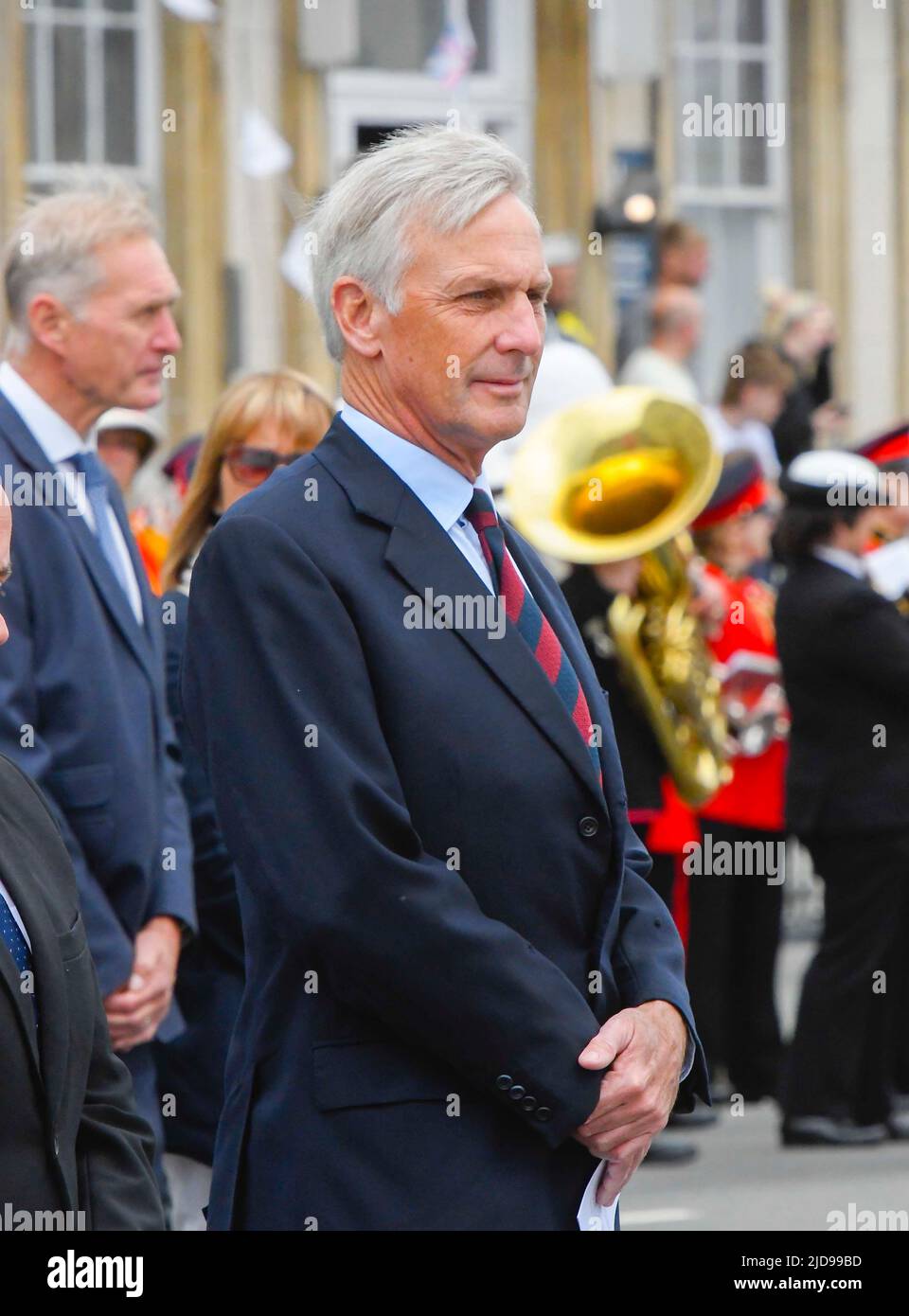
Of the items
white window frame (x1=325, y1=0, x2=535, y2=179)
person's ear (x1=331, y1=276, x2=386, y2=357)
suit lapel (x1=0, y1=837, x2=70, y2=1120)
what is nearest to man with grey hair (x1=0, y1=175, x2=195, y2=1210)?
suit lapel (x1=0, y1=837, x2=70, y2=1120)

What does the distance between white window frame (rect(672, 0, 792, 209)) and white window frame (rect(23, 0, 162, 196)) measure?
4186mm

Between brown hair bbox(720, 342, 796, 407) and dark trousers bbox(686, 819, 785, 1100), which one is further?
brown hair bbox(720, 342, 796, 407)

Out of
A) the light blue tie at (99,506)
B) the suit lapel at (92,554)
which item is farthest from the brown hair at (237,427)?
the suit lapel at (92,554)

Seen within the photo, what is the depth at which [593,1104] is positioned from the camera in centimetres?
294

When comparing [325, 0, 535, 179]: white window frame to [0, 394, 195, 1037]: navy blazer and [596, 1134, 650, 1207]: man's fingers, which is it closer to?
[0, 394, 195, 1037]: navy blazer

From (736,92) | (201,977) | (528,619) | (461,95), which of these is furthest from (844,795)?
(736,92)

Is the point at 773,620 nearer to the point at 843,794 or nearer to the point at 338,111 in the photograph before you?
the point at 843,794

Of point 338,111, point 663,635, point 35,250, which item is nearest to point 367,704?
point 35,250

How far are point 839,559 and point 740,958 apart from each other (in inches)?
57.7

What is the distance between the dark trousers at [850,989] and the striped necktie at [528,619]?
15.6 ft

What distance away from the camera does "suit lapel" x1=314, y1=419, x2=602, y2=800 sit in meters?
3.06

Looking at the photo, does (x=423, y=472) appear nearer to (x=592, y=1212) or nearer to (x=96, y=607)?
(x=592, y=1212)

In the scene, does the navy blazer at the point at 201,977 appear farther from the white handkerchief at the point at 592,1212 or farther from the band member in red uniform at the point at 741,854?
the band member in red uniform at the point at 741,854

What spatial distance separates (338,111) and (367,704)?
504 inches
